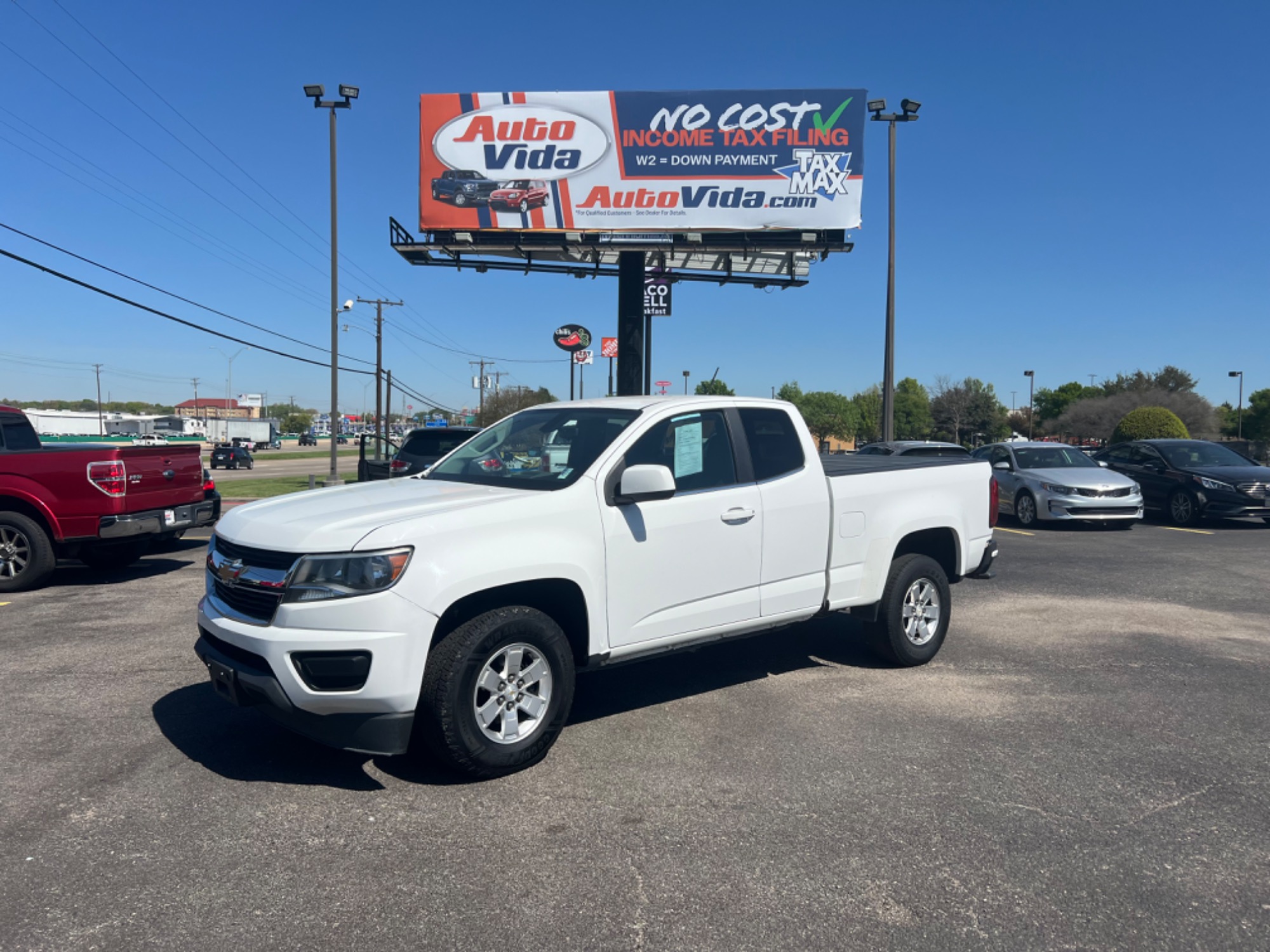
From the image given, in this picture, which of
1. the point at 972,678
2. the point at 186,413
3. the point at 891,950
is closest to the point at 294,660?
the point at 891,950

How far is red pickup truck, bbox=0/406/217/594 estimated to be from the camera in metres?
8.35

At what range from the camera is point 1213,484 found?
14.8 metres

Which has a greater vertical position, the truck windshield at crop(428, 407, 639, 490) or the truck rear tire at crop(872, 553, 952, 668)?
the truck windshield at crop(428, 407, 639, 490)

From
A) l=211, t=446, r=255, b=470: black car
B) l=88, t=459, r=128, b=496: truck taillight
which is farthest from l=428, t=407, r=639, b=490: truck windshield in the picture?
l=211, t=446, r=255, b=470: black car

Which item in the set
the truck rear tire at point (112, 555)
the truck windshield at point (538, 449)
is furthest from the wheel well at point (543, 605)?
the truck rear tire at point (112, 555)

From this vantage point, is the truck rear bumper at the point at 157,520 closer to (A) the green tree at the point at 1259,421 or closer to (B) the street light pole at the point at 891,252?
(B) the street light pole at the point at 891,252

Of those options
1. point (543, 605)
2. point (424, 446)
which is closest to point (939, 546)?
point (543, 605)

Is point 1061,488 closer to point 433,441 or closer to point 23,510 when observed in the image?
point 433,441

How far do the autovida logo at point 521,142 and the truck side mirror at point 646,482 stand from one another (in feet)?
61.2

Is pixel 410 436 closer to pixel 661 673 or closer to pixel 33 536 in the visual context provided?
pixel 33 536

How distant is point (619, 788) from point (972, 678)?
3.00 m

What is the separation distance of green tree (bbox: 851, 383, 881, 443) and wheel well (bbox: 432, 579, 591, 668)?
285ft

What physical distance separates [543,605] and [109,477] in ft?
19.9

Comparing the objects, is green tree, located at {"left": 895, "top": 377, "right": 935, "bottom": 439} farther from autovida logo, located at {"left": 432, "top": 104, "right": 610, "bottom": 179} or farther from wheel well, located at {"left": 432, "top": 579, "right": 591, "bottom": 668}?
wheel well, located at {"left": 432, "top": 579, "right": 591, "bottom": 668}
